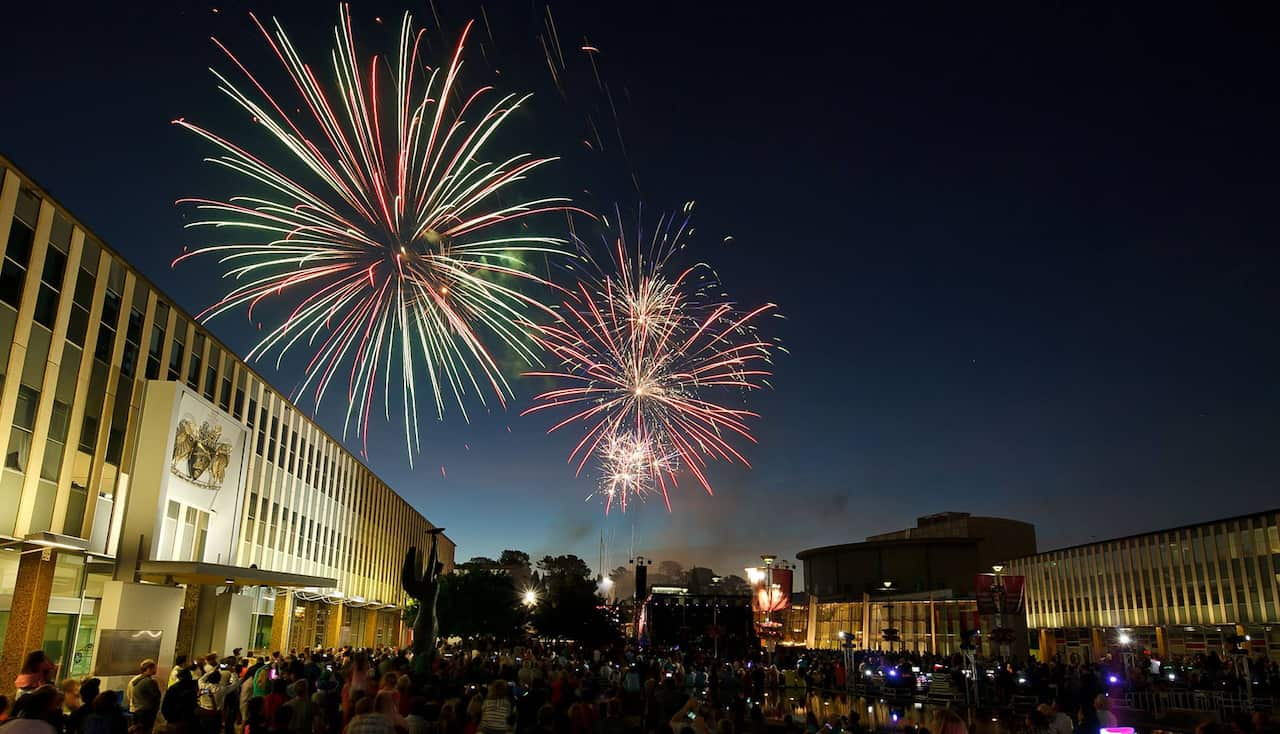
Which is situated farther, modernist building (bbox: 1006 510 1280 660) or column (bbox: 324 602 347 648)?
column (bbox: 324 602 347 648)

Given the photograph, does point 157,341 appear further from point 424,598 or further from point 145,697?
point 145,697

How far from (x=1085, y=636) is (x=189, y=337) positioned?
6091cm

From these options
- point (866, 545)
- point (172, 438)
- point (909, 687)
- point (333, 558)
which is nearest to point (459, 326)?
point (172, 438)

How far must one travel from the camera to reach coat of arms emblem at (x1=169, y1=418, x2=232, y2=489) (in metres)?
27.1

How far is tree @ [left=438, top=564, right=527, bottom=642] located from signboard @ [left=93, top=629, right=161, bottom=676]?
46513 mm

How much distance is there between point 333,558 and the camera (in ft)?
169

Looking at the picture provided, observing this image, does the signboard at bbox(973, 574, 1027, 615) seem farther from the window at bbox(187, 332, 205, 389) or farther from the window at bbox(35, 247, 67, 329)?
the window at bbox(35, 247, 67, 329)

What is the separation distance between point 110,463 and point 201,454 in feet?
13.6

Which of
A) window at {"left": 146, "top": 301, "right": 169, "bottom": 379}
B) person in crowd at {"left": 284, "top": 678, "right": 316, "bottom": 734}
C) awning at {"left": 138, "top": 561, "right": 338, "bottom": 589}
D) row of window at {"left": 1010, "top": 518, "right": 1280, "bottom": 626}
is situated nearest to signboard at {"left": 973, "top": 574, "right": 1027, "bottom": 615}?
row of window at {"left": 1010, "top": 518, "right": 1280, "bottom": 626}

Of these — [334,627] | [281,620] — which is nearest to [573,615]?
[334,627]

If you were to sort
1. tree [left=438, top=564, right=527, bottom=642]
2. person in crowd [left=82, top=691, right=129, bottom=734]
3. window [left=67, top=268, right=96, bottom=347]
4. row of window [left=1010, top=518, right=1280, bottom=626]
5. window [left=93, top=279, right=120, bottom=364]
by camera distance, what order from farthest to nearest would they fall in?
tree [left=438, top=564, right=527, bottom=642], row of window [left=1010, top=518, right=1280, bottom=626], window [left=93, top=279, right=120, bottom=364], window [left=67, top=268, right=96, bottom=347], person in crowd [left=82, top=691, right=129, bottom=734]

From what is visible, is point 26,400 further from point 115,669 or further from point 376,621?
point 376,621

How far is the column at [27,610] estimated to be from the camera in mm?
20469

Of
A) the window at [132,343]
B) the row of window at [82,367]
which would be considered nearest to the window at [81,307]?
the row of window at [82,367]
